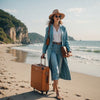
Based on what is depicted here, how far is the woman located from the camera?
308 cm

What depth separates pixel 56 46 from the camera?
3.19 meters

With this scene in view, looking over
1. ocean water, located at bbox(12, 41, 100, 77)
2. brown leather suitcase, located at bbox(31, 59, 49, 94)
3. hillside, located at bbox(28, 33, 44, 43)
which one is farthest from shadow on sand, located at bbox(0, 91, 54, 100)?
hillside, located at bbox(28, 33, 44, 43)

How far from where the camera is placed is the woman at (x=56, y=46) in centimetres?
308

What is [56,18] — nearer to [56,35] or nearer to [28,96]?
[56,35]

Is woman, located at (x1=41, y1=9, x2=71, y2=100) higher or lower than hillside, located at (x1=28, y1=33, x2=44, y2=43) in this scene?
lower

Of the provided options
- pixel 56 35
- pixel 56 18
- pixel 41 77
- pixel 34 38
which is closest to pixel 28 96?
pixel 41 77

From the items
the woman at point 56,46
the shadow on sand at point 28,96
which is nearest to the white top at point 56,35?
the woman at point 56,46

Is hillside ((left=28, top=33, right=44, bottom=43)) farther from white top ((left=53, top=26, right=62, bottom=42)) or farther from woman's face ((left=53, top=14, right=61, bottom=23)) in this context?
white top ((left=53, top=26, right=62, bottom=42))

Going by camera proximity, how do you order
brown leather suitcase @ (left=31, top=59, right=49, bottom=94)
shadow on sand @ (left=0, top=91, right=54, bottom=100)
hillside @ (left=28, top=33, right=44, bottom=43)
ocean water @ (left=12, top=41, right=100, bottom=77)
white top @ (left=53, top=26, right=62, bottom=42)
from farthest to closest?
1. hillside @ (left=28, top=33, right=44, bottom=43)
2. ocean water @ (left=12, top=41, right=100, bottom=77)
3. white top @ (left=53, top=26, right=62, bottom=42)
4. brown leather suitcase @ (left=31, top=59, right=49, bottom=94)
5. shadow on sand @ (left=0, top=91, right=54, bottom=100)

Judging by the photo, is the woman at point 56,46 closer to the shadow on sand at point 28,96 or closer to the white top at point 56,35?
the white top at point 56,35

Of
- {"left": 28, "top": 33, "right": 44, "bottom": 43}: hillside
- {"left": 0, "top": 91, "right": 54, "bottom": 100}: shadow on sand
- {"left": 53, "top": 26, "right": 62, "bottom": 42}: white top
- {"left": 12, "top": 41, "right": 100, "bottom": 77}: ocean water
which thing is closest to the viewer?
{"left": 0, "top": 91, "right": 54, "bottom": 100}: shadow on sand

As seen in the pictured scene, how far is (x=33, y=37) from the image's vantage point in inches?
7244

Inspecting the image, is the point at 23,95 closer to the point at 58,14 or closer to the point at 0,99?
the point at 0,99

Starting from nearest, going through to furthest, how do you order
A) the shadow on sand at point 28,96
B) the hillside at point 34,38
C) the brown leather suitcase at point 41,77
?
the shadow on sand at point 28,96, the brown leather suitcase at point 41,77, the hillside at point 34,38
